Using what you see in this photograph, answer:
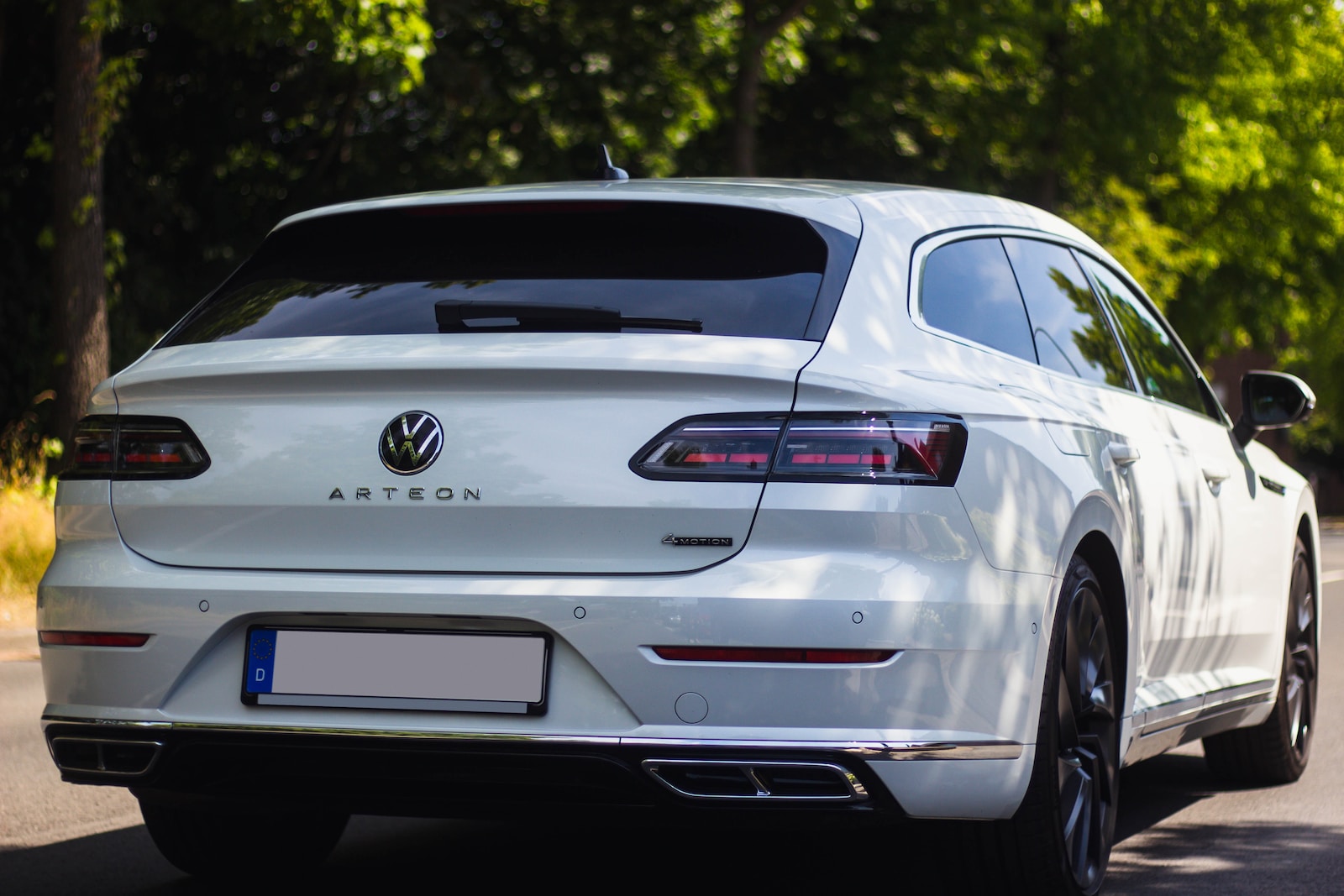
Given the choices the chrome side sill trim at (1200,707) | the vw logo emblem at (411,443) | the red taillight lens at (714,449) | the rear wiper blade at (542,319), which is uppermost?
the rear wiper blade at (542,319)

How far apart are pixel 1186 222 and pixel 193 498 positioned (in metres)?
30.1

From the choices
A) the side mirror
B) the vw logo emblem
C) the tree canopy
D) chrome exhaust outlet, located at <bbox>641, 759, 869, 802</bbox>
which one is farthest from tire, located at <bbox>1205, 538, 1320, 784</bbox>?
the tree canopy

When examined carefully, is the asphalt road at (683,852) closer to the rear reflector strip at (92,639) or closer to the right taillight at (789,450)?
the right taillight at (789,450)

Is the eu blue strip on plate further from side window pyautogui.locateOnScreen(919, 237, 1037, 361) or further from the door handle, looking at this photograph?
the door handle

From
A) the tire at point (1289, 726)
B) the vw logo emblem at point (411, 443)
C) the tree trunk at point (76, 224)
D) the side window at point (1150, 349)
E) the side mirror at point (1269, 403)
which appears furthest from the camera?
the tree trunk at point (76, 224)

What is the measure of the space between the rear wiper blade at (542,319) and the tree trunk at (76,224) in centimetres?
1051

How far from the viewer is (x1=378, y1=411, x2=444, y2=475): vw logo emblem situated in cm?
351

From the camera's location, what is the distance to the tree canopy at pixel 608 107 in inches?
706

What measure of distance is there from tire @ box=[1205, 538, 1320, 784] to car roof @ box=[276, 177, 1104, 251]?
2.44 metres

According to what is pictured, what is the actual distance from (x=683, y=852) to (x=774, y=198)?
1.93 m

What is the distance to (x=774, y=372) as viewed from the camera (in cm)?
344

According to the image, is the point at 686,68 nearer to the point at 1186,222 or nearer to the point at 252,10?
the point at 252,10

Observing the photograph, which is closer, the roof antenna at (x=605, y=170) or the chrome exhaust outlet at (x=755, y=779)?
the chrome exhaust outlet at (x=755, y=779)

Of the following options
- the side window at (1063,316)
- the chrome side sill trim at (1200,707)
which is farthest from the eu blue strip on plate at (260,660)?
the chrome side sill trim at (1200,707)
